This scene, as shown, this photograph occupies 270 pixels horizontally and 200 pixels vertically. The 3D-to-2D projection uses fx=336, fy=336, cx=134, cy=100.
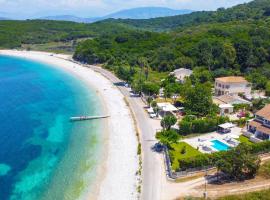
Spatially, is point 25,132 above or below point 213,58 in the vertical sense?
below

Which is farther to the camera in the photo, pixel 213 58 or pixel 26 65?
pixel 26 65

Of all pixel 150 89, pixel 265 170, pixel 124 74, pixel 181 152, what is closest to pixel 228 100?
pixel 150 89

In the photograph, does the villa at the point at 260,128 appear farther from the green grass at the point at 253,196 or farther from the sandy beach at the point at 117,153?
the sandy beach at the point at 117,153

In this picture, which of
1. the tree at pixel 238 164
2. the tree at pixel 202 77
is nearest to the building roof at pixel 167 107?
the tree at pixel 202 77

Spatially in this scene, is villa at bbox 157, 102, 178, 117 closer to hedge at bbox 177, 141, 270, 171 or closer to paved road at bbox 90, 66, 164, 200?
paved road at bbox 90, 66, 164, 200

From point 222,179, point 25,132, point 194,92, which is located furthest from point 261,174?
point 25,132

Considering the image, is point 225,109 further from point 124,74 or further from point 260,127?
point 124,74

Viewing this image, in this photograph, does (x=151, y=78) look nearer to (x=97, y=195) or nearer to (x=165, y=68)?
(x=165, y=68)
